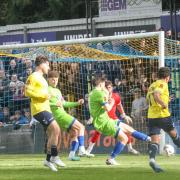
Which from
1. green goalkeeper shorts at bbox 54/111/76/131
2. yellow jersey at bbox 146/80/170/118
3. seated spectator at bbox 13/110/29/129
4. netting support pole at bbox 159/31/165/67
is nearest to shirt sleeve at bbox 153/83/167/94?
yellow jersey at bbox 146/80/170/118

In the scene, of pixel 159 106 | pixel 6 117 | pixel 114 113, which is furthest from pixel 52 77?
pixel 6 117

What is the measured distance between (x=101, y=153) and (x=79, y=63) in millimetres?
2837

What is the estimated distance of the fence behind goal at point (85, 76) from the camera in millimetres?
20953

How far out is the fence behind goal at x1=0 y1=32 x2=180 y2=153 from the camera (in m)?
21.0

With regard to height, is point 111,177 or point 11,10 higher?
point 11,10

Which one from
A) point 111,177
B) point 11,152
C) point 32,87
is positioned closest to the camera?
point 111,177

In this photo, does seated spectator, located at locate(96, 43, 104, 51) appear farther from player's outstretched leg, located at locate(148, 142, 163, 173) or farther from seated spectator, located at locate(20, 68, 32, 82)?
player's outstretched leg, located at locate(148, 142, 163, 173)

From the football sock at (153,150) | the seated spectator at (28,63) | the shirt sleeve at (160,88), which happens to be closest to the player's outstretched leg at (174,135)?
the shirt sleeve at (160,88)

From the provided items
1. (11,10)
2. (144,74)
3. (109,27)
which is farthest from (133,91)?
(11,10)

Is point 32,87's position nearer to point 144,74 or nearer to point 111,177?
point 111,177

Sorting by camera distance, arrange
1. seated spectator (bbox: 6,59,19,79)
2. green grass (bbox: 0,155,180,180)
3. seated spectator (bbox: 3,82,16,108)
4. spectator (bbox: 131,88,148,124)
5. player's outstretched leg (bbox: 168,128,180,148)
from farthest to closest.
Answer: seated spectator (bbox: 3,82,16,108) < seated spectator (bbox: 6,59,19,79) < spectator (bbox: 131,88,148,124) < player's outstretched leg (bbox: 168,128,180,148) < green grass (bbox: 0,155,180,180)

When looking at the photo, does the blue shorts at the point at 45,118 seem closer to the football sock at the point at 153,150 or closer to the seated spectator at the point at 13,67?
the football sock at the point at 153,150

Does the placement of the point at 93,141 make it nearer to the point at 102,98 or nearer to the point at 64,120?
the point at 64,120

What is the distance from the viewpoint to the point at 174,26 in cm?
2411
